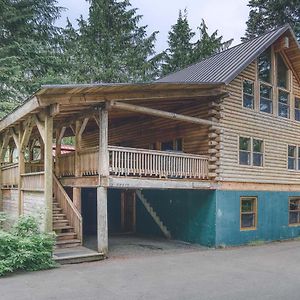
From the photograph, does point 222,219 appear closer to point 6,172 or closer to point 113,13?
point 6,172

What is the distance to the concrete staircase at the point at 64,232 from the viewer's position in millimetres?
11734

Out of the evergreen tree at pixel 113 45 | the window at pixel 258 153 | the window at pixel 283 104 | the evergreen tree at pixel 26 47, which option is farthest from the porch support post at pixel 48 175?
the evergreen tree at pixel 113 45

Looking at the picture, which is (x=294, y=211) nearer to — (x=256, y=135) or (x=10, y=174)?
(x=256, y=135)

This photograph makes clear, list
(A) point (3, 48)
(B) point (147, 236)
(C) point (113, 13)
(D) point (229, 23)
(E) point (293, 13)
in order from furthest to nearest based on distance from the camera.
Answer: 1. (D) point (229, 23)
2. (C) point (113, 13)
3. (E) point (293, 13)
4. (A) point (3, 48)
5. (B) point (147, 236)

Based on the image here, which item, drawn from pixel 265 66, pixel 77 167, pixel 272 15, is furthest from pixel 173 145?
pixel 272 15

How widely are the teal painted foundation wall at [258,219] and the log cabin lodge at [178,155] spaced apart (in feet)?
0.14

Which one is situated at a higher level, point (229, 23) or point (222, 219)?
point (229, 23)

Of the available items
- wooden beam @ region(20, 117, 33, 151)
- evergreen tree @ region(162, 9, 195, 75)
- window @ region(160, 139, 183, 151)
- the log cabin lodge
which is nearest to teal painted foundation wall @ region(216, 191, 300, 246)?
the log cabin lodge

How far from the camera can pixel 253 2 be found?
30.0 meters

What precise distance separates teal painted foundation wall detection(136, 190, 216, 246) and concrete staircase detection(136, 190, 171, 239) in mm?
126

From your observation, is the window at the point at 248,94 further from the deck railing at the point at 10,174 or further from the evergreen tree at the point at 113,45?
the evergreen tree at the point at 113,45

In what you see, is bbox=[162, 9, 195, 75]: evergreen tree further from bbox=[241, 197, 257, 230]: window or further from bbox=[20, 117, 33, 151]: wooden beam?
bbox=[20, 117, 33, 151]: wooden beam

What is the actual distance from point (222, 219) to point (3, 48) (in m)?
17.4

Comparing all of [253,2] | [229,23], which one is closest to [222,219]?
[253,2]
